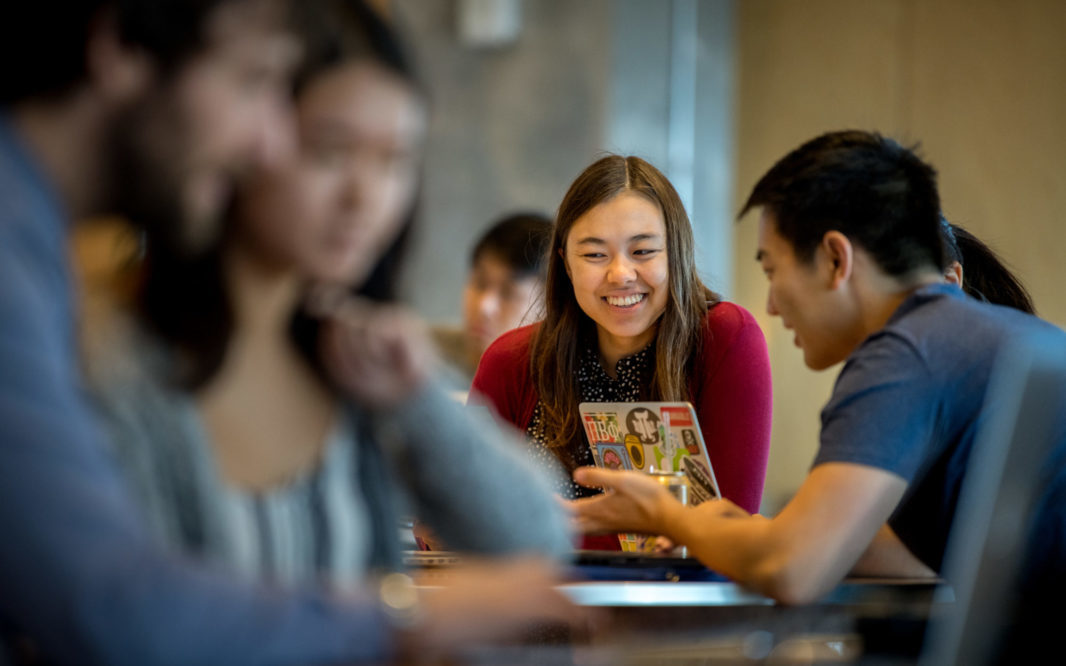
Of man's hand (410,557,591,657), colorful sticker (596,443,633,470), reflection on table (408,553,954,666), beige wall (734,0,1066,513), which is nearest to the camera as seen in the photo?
man's hand (410,557,591,657)

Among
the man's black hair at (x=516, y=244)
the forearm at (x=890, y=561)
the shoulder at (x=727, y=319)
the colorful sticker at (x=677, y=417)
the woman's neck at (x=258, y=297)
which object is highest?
the woman's neck at (x=258, y=297)

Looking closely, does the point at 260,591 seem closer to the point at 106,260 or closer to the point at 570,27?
the point at 106,260

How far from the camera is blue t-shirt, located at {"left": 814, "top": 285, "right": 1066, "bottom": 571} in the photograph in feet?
4.16

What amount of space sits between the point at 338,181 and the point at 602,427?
991 millimetres

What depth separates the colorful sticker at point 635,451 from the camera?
167 centimetres

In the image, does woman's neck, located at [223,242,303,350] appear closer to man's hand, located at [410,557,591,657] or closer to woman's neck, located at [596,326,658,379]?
man's hand, located at [410,557,591,657]

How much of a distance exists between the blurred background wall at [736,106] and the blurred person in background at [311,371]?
2.64 m

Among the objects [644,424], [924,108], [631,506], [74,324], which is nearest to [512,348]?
[644,424]

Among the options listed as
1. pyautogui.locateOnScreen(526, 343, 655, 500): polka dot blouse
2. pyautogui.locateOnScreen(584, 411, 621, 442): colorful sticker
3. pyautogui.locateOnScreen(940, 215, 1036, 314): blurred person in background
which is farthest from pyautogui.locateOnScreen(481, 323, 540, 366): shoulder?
pyautogui.locateOnScreen(940, 215, 1036, 314): blurred person in background

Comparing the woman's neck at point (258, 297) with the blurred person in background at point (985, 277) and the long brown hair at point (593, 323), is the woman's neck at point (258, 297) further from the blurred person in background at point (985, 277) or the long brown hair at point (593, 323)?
the blurred person in background at point (985, 277)

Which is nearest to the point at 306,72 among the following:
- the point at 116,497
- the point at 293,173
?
the point at 293,173

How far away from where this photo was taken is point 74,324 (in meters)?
0.74

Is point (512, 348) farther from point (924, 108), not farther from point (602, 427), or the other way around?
point (924, 108)

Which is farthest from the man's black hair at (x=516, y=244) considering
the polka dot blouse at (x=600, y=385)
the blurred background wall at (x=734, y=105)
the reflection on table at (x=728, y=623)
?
the reflection on table at (x=728, y=623)
